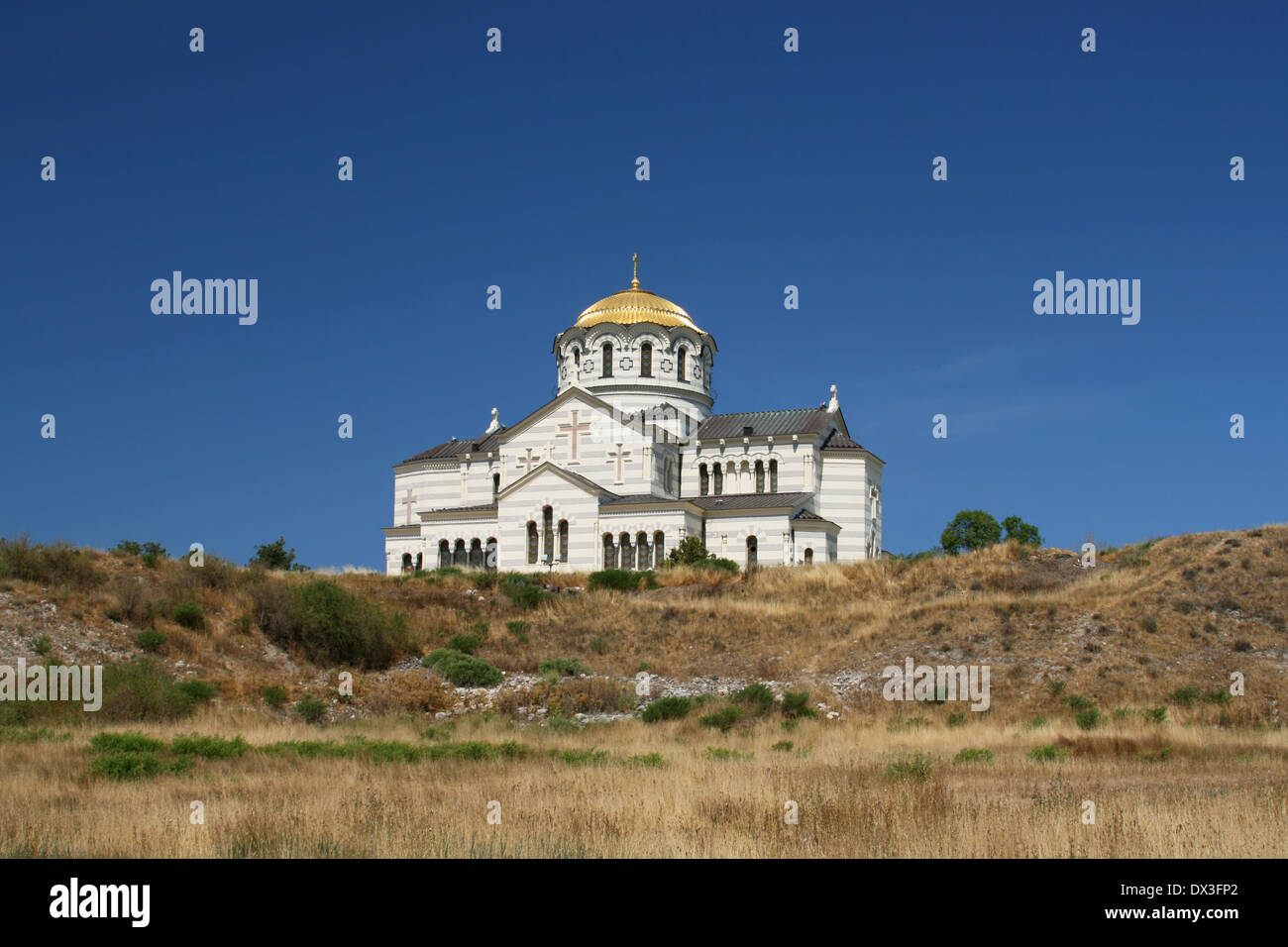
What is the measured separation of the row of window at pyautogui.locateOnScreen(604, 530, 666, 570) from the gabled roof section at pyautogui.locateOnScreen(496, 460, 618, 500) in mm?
2197

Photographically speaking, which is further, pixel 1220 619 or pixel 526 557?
pixel 526 557

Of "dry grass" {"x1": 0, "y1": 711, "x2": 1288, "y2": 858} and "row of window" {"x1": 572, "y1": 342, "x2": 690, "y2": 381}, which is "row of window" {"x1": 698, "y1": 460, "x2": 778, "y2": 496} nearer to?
"row of window" {"x1": 572, "y1": 342, "x2": 690, "y2": 381}

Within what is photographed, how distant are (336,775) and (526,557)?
1645 inches

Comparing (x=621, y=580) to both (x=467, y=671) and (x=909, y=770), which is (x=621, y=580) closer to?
(x=467, y=671)

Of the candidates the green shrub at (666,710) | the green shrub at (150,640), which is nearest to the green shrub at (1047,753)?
the green shrub at (666,710)

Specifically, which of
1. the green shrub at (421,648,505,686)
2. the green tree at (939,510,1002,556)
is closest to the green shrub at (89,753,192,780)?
the green shrub at (421,648,505,686)

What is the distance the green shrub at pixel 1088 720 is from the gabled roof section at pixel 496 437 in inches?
1537

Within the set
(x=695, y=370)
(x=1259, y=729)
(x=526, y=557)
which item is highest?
(x=695, y=370)

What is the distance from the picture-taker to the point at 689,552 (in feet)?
182

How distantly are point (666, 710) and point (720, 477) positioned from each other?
35982 mm

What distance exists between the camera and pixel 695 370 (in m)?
69.7

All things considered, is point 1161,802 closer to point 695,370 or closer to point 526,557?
point 526,557

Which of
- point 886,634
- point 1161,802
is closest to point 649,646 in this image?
point 886,634

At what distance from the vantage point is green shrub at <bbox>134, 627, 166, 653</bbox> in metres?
33.8
